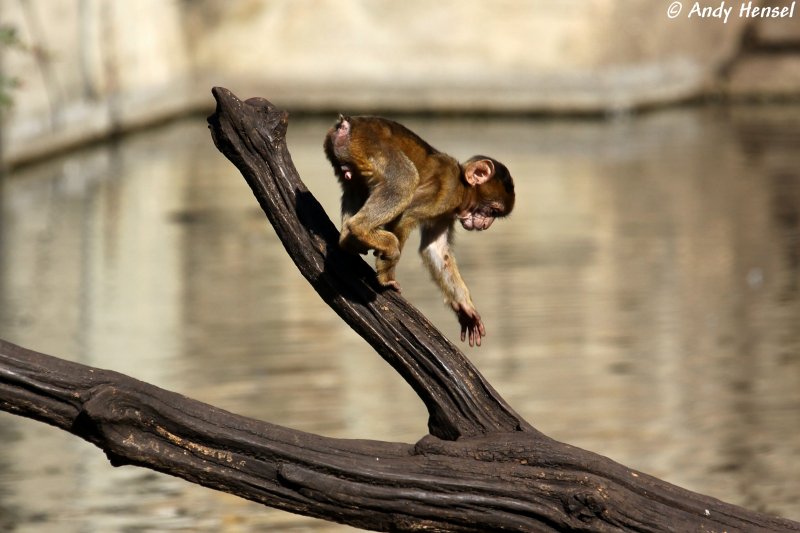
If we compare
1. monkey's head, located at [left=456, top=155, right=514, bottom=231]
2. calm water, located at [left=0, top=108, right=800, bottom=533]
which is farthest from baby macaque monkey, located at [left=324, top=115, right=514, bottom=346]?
calm water, located at [left=0, top=108, right=800, bottom=533]

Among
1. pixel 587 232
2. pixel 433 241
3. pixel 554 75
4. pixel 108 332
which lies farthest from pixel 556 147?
pixel 433 241

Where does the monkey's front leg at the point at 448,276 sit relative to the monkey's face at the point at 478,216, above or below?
below

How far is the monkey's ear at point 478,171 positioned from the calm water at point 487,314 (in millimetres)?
2847

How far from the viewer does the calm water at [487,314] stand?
7734mm

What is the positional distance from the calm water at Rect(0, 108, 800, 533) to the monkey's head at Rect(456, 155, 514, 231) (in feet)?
8.98

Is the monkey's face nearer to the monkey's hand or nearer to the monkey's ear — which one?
the monkey's ear

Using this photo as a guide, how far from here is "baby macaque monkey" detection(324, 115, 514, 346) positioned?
4273 millimetres

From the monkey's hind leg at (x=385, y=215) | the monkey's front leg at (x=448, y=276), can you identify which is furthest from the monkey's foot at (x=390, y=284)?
the monkey's front leg at (x=448, y=276)

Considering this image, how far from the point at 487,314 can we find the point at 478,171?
19.5 ft

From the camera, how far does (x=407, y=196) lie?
4.37 meters

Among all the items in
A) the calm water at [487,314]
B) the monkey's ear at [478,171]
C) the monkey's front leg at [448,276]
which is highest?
the calm water at [487,314]

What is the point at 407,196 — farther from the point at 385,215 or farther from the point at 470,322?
the point at 470,322

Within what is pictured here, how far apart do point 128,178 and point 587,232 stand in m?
5.63

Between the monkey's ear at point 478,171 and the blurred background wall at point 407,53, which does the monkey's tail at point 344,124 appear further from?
the blurred background wall at point 407,53
